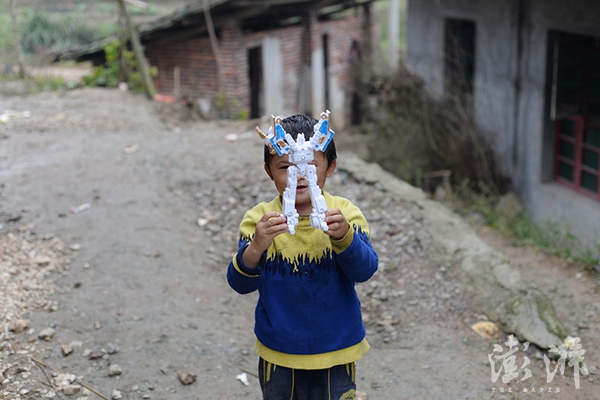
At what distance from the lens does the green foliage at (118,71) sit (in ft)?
33.0

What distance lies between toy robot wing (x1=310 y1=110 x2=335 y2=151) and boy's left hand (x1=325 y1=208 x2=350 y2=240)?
21 cm

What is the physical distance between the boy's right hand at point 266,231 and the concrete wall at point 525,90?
4873mm

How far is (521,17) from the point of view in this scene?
7207 mm

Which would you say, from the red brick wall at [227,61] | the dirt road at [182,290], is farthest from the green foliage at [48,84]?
the dirt road at [182,290]

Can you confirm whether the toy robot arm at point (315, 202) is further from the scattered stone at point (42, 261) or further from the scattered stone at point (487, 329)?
the scattered stone at point (42, 261)

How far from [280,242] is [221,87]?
8.62m

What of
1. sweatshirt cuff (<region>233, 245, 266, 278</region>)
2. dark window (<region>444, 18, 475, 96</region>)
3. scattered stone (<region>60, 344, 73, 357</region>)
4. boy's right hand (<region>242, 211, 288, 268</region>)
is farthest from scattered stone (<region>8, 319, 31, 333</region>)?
dark window (<region>444, 18, 475, 96</region>)

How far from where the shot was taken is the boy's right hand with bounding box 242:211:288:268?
203 cm

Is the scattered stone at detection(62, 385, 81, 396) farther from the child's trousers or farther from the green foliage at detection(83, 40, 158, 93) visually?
the green foliage at detection(83, 40, 158, 93)

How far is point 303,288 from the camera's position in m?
2.21

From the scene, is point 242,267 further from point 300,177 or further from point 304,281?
point 300,177

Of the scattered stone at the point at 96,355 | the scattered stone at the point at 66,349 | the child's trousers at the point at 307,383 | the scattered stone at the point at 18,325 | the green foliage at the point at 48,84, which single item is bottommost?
the scattered stone at the point at 96,355

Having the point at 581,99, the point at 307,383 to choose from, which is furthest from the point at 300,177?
the point at 581,99

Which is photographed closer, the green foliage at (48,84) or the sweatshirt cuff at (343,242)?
the sweatshirt cuff at (343,242)
